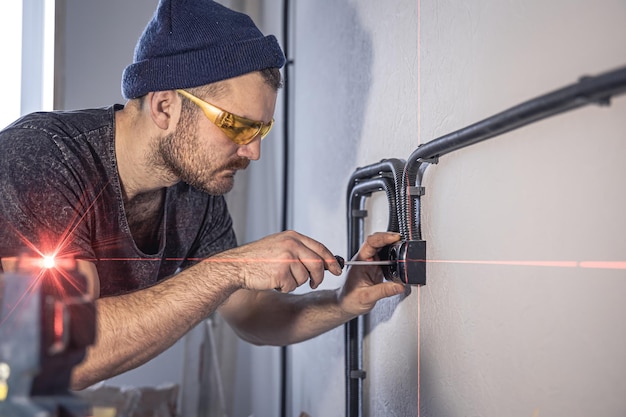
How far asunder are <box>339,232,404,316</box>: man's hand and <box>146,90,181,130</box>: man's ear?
368mm

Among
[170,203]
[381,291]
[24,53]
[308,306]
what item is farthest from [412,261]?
[24,53]

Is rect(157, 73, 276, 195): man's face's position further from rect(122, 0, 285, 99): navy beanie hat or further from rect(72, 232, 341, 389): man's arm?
rect(72, 232, 341, 389): man's arm

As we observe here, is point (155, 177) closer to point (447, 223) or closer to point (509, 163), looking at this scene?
point (447, 223)

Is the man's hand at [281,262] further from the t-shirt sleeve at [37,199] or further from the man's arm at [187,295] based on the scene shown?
the t-shirt sleeve at [37,199]

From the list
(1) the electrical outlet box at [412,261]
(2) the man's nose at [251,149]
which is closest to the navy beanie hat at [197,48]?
(2) the man's nose at [251,149]

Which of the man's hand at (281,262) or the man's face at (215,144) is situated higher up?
the man's face at (215,144)

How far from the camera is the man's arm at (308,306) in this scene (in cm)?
91

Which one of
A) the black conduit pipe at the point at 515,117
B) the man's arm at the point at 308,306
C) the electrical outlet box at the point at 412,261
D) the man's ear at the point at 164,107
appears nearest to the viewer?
the black conduit pipe at the point at 515,117

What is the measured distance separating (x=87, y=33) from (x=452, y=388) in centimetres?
108

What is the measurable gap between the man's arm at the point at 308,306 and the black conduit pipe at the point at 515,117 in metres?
0.08

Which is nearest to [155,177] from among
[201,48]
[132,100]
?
[132,100]

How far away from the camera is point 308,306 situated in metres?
1.07

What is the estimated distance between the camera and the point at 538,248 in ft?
1.85

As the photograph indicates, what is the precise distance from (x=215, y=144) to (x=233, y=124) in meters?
0.06
